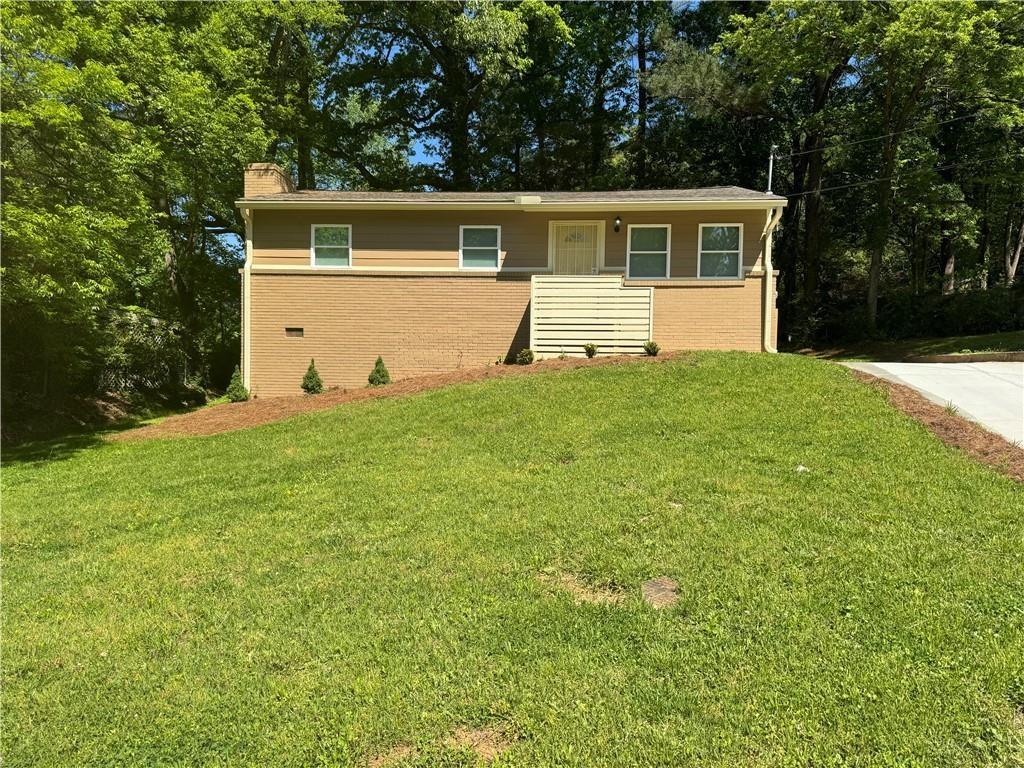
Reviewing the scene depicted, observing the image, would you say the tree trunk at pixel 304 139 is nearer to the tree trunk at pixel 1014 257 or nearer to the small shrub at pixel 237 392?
the small shrub at pixel 237 392

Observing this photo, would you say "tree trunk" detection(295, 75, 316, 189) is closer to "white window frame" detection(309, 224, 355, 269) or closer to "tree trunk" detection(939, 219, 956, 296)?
"white window frame" detection(309, 224, 355, 269)

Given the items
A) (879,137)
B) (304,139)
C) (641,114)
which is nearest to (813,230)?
(879,137)

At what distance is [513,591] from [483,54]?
2088cm

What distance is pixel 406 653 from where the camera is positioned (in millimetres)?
2982

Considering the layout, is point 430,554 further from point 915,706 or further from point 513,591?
point 915,706

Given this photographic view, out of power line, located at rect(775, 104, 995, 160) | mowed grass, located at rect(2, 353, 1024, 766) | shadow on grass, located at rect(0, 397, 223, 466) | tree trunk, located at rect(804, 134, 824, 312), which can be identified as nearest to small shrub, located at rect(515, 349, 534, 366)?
mowed grass, located at rect(2, 353, 1024, 766)

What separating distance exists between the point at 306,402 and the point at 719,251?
933 centimetres

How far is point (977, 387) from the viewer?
845 cm

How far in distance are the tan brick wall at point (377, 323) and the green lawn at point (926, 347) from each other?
12567 millimetres

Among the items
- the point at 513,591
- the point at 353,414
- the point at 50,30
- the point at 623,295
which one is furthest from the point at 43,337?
the point at 513,591

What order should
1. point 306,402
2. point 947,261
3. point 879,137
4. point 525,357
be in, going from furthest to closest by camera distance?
point 947,261, point 879,137, point 525,357, point 306,402

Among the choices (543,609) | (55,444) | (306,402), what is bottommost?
(55,444)

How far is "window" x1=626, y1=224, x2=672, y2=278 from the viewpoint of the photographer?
13.0m

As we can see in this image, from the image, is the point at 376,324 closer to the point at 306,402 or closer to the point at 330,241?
the point at 330,241
